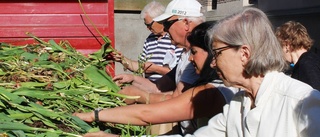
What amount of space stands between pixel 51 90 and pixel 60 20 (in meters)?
1.32

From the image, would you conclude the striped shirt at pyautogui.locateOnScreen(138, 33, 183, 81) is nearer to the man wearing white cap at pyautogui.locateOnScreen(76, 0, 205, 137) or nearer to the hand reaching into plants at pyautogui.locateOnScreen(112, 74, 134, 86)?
the hand reaching into plants at pyautogui.locateOnScreen(112, 74, 134, 86)

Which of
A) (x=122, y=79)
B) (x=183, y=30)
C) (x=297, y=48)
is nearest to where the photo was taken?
(x=183, y=30)

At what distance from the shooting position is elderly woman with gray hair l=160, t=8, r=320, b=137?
238cm

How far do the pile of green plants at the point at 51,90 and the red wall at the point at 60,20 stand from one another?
0.14m

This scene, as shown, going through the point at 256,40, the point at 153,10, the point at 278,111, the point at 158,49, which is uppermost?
the point at 256,40

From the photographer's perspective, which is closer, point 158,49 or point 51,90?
point 51,90

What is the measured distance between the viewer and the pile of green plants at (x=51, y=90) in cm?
282

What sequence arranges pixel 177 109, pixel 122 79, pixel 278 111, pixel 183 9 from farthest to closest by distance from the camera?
pixel 122 79 < pixel 183 9 < pixel 177 109 < pixel 278 111

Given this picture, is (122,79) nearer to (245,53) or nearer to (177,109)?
(177,109)

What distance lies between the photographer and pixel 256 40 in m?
2.54

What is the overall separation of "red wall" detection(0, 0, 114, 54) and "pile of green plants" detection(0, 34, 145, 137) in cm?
14

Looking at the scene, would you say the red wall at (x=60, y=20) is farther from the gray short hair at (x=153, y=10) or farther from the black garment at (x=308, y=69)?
the gray short hair at (x=153, y=10)

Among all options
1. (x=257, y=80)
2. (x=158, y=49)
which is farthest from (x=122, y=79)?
(x=257, y=80)

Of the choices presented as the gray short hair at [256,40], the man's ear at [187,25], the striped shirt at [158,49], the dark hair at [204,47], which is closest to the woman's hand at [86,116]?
the dark hair at [204,47]
